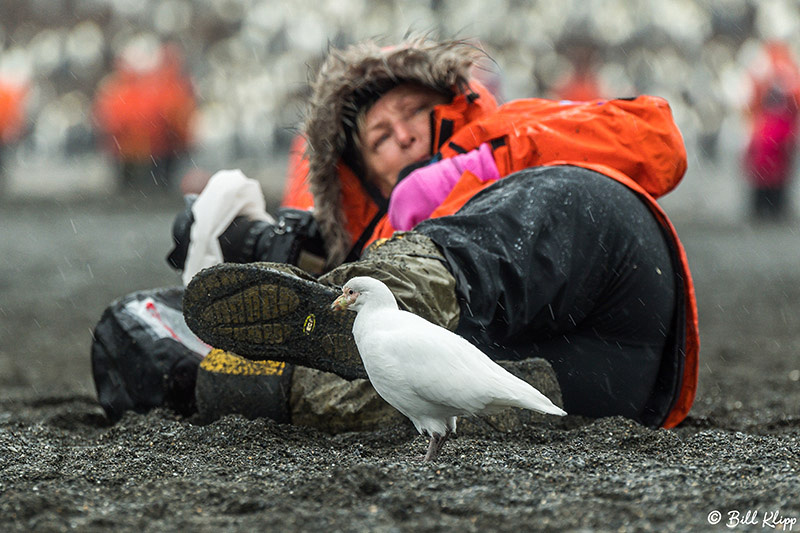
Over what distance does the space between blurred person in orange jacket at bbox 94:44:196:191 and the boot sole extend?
15400mm

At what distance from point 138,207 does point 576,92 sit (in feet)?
27.0

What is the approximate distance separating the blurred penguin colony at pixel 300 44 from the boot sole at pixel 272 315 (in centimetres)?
2108

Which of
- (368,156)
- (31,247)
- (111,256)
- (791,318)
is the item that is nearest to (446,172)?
(368,156)

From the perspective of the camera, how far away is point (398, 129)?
152 inches

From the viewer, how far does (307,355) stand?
8.06ft

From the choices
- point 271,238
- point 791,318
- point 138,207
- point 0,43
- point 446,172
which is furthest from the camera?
point 0,43

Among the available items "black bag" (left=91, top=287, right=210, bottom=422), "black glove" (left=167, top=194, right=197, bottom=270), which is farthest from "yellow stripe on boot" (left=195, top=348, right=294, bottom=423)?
"black glove" (left=167, top=194, right=197, bottom=270)

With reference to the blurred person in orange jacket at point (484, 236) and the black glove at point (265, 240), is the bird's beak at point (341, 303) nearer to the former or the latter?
the blurred person in orange jacket at point (484, 236)

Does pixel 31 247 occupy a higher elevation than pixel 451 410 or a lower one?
lower

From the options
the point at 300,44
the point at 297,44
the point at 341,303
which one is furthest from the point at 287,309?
the point at 297,44

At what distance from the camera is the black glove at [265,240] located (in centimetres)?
372

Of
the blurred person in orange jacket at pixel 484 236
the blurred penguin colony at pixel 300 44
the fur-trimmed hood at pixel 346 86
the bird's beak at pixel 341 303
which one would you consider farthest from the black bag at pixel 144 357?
the blurred penguin colony at pixel 300 44

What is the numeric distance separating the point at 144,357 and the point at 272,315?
1.11 meters

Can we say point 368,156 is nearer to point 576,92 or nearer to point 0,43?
point 576,92
